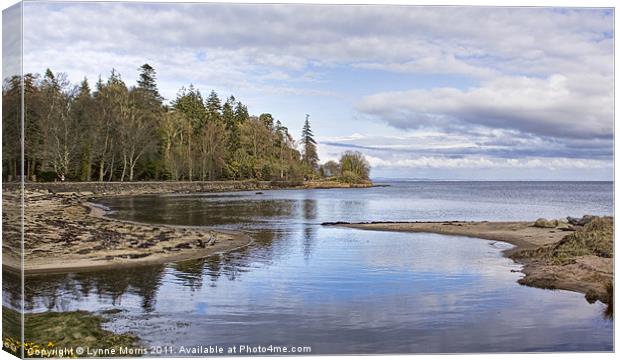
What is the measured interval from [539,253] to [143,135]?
14.0 m

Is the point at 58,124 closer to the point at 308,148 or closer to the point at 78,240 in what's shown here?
the point at 78,240

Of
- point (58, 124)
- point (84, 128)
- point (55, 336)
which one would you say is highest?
point (84, 128)

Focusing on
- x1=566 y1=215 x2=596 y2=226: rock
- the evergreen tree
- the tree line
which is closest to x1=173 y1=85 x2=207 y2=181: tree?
the tree line

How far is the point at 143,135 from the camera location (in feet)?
69.3

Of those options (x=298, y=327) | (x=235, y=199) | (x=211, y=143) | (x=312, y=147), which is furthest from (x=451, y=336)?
(x=235, y=199)

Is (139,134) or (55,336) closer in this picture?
(55,336)

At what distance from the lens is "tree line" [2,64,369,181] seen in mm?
9398

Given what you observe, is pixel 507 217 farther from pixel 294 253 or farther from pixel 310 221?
pixel 294 253

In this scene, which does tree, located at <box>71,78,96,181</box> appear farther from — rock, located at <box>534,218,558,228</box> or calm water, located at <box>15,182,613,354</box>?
rock, located at <box>534,218,558,228</box>

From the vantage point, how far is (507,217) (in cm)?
2661

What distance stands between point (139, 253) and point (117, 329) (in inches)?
189

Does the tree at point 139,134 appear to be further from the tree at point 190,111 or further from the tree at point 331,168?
the tree at point 331,168

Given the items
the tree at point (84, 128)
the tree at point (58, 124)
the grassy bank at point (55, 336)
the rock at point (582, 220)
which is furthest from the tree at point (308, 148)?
the rock at point (582, 220)

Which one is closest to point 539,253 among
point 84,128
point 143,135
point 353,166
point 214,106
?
point 353,166
